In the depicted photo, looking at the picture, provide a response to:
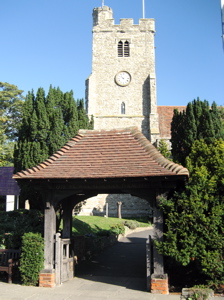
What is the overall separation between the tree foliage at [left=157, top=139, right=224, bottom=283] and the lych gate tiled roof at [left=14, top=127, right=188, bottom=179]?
2.42 feet

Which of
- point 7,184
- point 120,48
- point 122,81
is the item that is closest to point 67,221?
point 7,184

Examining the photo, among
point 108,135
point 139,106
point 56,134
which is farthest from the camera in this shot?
point 139,106

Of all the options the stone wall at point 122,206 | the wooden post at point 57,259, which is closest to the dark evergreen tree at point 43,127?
the wooden post at point 57,259

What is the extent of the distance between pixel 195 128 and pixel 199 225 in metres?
10.4

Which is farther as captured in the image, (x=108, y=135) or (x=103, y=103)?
(x=103, y=103)

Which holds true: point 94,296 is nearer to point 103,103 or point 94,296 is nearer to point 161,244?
point 161,244

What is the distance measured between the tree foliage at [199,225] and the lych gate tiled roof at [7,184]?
18.1m

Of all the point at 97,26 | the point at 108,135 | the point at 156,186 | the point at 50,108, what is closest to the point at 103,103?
the point at 97,26

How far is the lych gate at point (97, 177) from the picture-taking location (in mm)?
8500

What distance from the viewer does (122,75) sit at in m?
35.6

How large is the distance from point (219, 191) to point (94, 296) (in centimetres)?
396

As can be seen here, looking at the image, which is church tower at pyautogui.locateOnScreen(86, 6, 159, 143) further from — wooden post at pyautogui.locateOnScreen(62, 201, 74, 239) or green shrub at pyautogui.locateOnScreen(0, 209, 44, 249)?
wooden post at pyautogui.locateOnScreen(62, 201, 74, 239)

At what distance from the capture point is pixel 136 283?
943 cm

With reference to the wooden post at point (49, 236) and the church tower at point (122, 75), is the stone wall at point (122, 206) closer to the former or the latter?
the church tower at point (122, 75)
